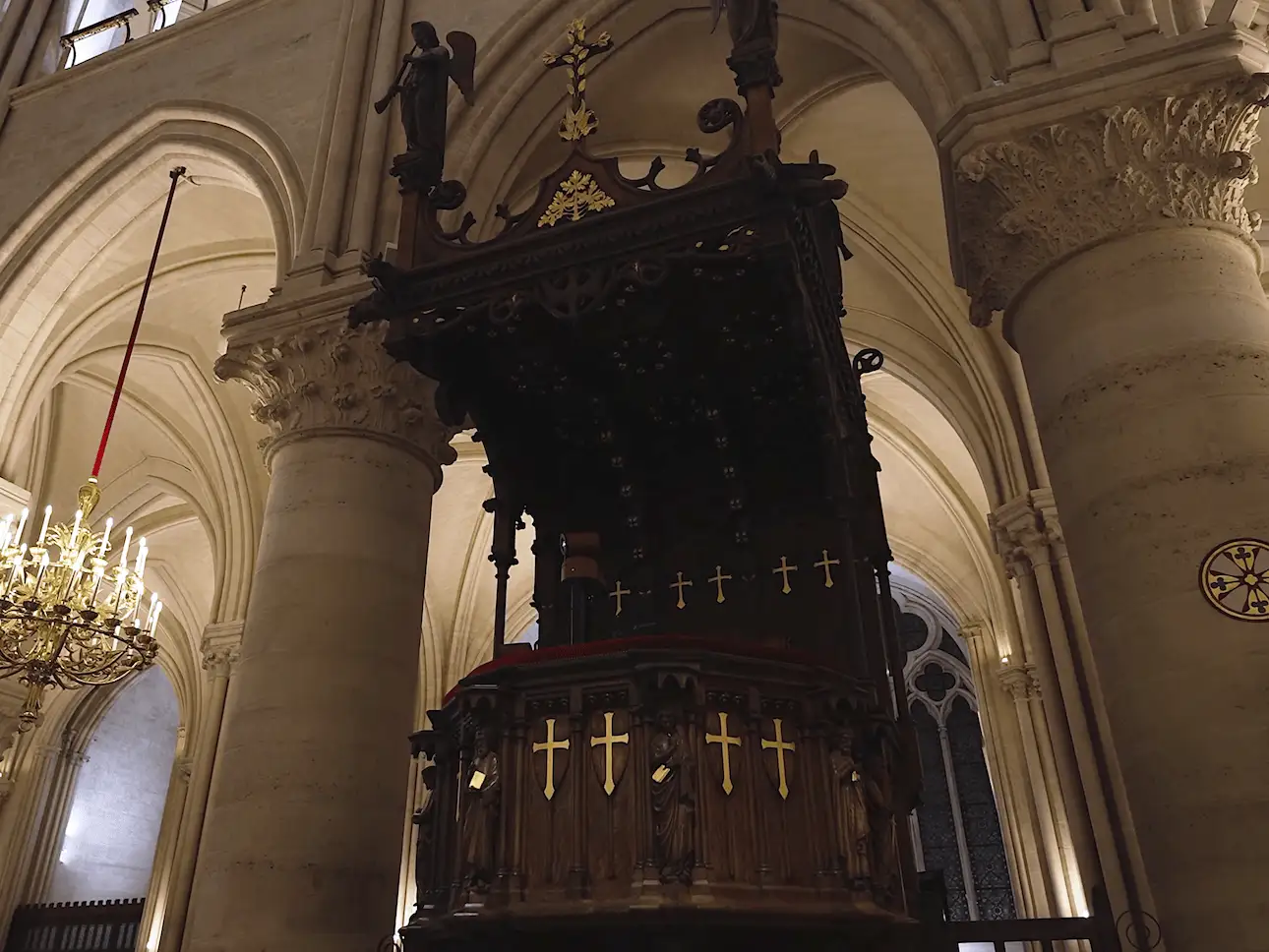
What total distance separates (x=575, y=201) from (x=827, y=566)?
6.79 feet

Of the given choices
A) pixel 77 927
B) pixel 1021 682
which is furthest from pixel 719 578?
pixel 77 927

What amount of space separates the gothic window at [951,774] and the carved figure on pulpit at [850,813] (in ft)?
36.5

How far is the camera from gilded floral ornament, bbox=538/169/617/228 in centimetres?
415

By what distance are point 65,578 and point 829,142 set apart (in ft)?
23.0

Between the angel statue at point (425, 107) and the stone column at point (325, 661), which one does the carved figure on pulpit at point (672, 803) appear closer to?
the stone column at point (325, 661)

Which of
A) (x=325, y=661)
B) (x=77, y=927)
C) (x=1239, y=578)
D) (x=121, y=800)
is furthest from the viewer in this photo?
(x=121, y=800)

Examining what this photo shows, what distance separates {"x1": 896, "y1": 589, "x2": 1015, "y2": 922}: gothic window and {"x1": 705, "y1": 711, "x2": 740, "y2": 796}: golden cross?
446 inches

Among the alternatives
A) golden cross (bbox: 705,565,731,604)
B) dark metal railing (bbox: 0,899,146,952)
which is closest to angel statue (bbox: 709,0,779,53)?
golden cross (bbox: 705,565,731,604)

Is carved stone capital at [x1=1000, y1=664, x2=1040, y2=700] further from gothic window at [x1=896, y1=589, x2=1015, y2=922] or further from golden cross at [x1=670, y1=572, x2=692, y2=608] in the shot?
golden cross at [x1=670, y1=572, x2=692, y2=608]

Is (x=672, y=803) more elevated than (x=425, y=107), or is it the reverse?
(x=425, y=107)

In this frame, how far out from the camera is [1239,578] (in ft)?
11.4

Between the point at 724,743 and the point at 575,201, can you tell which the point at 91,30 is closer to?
the point at 575,201

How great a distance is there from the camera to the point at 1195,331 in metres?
3.86

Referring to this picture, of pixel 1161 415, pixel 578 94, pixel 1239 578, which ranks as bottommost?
pixel 1239 578
